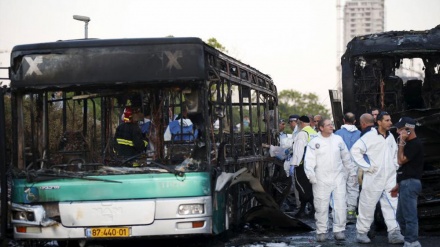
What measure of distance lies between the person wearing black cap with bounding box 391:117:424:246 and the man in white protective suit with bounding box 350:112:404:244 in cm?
98

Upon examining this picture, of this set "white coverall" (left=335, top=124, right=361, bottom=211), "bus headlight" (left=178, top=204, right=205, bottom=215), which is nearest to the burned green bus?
"bus headlight" (left=178, top=204, right=205, bottom=215)

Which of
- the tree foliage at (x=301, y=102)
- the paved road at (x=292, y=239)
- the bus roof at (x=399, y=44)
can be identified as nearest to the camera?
the paved road at (x=292, y=239)

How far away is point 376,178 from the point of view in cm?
1195

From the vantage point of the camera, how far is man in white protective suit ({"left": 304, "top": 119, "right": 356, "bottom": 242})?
1236 centimetres

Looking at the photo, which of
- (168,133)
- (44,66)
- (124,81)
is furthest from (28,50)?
(168,133)

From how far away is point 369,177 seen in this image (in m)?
12.0

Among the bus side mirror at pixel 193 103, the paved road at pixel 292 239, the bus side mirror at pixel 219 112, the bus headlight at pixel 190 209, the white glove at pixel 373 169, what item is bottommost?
the paved road at pixel 292 239

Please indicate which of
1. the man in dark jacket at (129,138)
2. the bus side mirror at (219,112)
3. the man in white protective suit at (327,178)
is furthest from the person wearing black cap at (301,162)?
the man in dark jacket at (129,138)

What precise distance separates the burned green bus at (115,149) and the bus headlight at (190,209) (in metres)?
0.01

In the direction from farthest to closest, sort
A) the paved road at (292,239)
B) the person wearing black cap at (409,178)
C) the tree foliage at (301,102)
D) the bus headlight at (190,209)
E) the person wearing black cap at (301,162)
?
1. the tree foliage at (301,102)
2. the person wearing black cap at (301,162)
3. the paved road at (292,239)
4. the person wearing black cap at (409,178)
5. the bus headlight at (190,209)

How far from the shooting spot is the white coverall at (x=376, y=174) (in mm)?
Result: 11945

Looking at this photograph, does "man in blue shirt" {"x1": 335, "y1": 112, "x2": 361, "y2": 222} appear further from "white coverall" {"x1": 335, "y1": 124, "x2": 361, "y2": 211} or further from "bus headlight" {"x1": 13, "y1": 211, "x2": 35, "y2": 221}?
"bus headlight" {"x1": 13, "y1": 211, "x2": 35, "y2": 221}

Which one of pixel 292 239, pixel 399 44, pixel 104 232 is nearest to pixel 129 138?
pixel 104 232

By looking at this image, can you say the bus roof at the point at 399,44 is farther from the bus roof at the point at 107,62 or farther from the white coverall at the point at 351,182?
the bus roof at the point at 107,62
